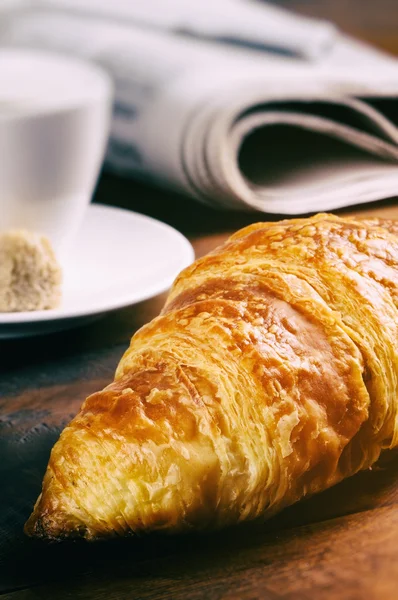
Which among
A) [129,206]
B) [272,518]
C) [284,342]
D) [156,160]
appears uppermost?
[284,342]

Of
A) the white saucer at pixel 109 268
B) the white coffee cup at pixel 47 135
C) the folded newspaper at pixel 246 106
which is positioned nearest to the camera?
the white saucer at pixel 109 268

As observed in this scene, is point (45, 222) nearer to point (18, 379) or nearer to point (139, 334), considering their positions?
point (18, 379)

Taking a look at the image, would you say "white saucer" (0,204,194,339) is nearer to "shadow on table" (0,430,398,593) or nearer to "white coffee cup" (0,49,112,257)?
"white coffee cup" (0,49,112,257)

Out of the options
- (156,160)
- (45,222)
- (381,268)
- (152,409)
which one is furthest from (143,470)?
(156,160)

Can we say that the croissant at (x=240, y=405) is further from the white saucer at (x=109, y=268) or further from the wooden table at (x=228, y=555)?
the white saucer at (x=109, y=268)

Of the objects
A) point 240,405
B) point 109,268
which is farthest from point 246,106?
point 240,405

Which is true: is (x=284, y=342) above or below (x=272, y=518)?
above

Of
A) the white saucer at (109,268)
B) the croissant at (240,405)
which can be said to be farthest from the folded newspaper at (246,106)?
the croissant at (240,405)

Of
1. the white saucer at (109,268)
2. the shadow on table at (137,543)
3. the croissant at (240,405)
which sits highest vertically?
the croissant at (240,405)
